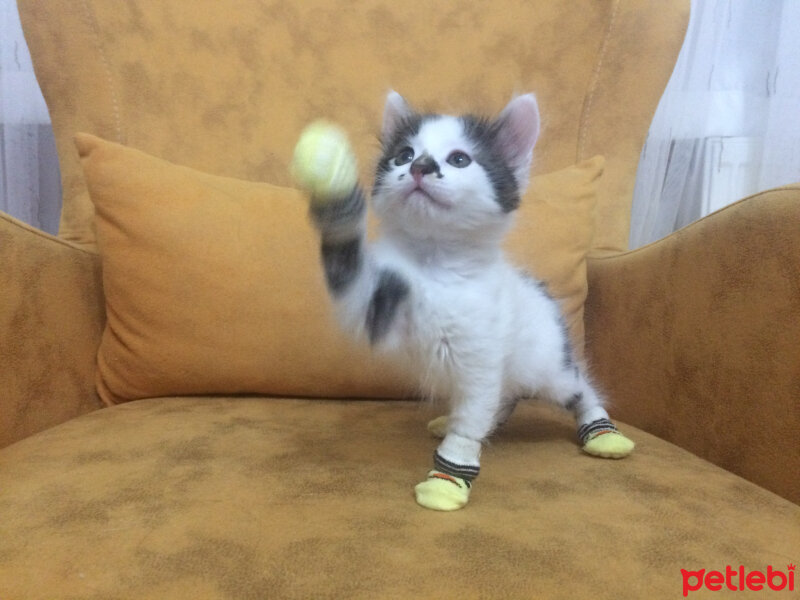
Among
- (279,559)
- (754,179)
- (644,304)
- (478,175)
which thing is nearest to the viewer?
(279,559)

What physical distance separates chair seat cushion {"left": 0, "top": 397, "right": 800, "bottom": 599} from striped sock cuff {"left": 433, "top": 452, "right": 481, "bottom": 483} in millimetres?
27

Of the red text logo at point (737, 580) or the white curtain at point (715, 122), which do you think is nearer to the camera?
the red text logo at point (737, 580)

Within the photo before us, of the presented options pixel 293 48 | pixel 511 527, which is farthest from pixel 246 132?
pixel 511 527

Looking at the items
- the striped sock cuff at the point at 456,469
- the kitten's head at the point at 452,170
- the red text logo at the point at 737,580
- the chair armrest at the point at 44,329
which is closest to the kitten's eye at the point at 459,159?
the kitten's head at the point at 452,170

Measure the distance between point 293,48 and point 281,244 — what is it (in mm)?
446

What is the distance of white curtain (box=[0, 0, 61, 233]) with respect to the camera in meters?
1.42

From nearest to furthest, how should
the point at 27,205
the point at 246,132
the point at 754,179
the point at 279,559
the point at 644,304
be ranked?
the point at 279,559
the point at 644,304
the point at 246,132
the point at 754,179
the point at 27,205

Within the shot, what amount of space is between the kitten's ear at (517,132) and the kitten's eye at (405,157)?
10 cm

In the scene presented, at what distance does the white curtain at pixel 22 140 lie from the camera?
142 cm

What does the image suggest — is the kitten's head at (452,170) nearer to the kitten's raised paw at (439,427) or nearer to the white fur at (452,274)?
the white fur at (452,274)

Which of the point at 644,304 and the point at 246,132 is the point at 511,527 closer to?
the point at 644,304

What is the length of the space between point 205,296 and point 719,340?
0.74 meters

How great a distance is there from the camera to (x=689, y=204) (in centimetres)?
142

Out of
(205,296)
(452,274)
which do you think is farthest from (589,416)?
(205,296)
